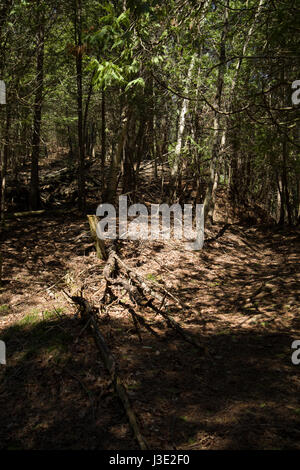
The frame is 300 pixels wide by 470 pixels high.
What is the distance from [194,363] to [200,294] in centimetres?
257

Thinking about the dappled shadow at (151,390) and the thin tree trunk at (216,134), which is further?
the thin tree trunk at (216,134)

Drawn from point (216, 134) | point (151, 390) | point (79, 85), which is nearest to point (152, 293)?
point (151, 390)

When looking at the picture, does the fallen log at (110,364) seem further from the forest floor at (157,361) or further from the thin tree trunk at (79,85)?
the thin tree trunk at (79,85)

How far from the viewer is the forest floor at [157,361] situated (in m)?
3.02

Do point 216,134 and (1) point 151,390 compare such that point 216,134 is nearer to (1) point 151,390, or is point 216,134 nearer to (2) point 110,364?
(2) point 110,364

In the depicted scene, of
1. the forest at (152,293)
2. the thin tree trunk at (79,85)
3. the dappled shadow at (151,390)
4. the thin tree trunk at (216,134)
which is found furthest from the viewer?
the thin tree trunk at (79,85)

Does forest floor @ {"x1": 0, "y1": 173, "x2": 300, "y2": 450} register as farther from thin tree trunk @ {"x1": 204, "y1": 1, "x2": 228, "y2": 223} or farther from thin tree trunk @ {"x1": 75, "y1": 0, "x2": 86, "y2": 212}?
thin tree trunk @ {"x1": 75, "y1": 0, "x2": 86, "y2": 212}

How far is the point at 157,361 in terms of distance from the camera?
14.2 feet

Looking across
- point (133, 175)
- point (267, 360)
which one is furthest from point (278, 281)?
point (133, 175)

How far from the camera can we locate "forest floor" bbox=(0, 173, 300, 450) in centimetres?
302

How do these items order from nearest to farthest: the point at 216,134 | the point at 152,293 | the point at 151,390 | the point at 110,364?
the point at 151,390 < the point at 110,364 < the point at 152,293 < the point at 216,134

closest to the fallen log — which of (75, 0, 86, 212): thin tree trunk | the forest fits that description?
the forest

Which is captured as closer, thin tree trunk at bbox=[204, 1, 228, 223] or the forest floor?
the forest floor

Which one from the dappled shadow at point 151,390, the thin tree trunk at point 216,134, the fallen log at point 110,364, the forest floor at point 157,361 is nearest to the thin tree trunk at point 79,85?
Result: the forest floor at point 157,361
